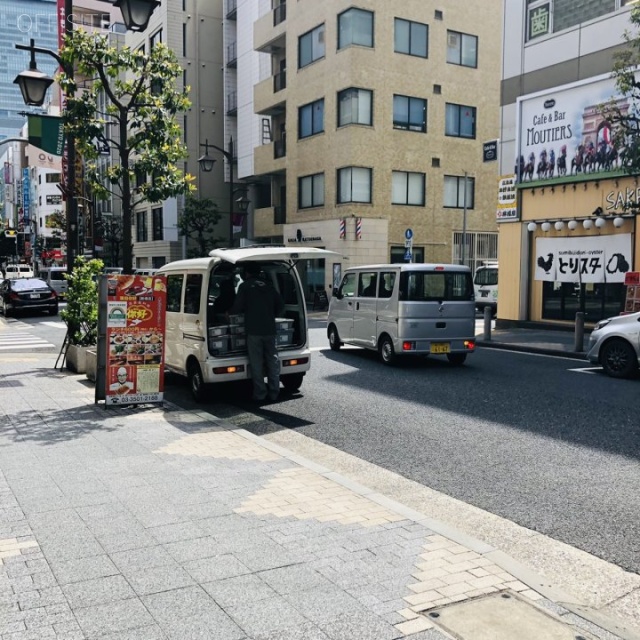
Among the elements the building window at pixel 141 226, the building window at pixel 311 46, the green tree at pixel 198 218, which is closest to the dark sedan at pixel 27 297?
the green tree at pixel 198 218

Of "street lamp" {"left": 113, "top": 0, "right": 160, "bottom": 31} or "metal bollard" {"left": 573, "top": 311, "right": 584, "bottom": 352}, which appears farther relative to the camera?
"metal bollard" {"left": 573, "top": 311, "right": 584, "bottom": 352}

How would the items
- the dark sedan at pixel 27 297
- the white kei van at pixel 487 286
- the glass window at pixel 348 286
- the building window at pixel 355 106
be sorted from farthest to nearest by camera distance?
the building window at pixel 355 106 < the dark sedan at pixel 27 297 < the white kei van at pixel 487 286 < the glass window at pixel 348 286

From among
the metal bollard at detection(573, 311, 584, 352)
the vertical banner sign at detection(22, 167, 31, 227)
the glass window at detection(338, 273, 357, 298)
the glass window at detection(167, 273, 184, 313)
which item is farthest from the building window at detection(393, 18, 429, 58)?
the vertical banner sign at detection(22, 167, 31, 227)

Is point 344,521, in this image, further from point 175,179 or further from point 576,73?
point 576,73

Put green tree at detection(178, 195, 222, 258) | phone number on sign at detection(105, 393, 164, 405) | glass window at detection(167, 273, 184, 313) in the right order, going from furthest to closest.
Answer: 1. green tree at detection(178, 195, 222, 258)
2. glass window at detection(167, 273, 184, 313)
3. phone number on sign at detection(105, 393, 164, 405)

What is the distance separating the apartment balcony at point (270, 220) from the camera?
124 ft

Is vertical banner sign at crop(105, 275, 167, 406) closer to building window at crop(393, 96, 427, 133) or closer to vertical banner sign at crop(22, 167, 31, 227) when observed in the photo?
building window at crop(393, 96, 427, 133)

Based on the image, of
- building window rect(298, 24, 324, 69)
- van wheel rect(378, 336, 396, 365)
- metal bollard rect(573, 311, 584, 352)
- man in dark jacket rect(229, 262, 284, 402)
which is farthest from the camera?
building window rect(298, 24, 324, 69)

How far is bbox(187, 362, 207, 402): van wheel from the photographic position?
961 centimetres

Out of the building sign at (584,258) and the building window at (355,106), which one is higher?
the building window at (355,106)

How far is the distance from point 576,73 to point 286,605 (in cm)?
1893

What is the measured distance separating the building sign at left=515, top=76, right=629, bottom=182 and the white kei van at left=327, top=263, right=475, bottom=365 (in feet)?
23.2

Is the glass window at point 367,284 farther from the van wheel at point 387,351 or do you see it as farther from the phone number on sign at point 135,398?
the phone number on sign at point 135,398

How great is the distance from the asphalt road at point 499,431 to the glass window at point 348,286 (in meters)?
1.87
